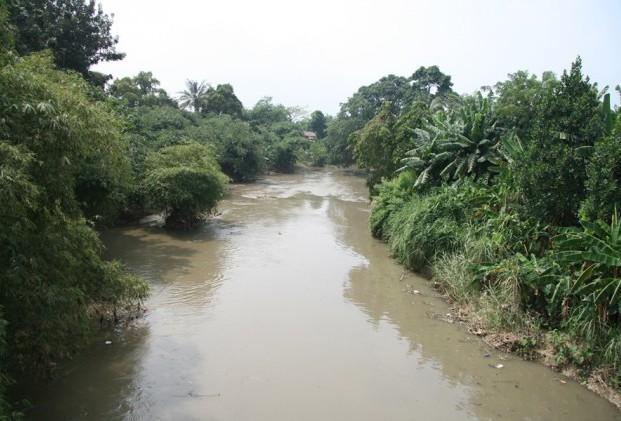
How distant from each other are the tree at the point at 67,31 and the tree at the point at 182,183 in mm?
5813

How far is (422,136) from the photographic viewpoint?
15.0m

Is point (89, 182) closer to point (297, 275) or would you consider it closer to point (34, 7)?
point (297, 275)

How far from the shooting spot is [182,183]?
51.7 ft

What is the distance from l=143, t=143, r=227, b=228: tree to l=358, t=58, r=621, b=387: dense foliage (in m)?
6.99

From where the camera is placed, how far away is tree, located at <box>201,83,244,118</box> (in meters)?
48.4

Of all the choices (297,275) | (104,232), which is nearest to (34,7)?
(104,232)

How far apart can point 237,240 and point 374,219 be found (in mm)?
4762

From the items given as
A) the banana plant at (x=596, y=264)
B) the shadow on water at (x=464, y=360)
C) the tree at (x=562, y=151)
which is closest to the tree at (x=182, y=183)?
the shadow on water at (x=464, y=360)

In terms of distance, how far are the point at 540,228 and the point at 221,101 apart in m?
43.5

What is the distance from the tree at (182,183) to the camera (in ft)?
51.4

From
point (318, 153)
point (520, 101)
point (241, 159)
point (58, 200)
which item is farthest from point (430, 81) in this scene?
point (58, 200)

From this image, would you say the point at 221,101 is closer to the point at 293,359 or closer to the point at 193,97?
the point at 193,97

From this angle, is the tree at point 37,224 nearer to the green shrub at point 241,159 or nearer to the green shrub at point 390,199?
the green shrub at point 390,199

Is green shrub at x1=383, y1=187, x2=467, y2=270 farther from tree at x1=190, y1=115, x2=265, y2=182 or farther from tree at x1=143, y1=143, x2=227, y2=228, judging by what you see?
tree at x1=190, y1=115, x2=265, y2=182
